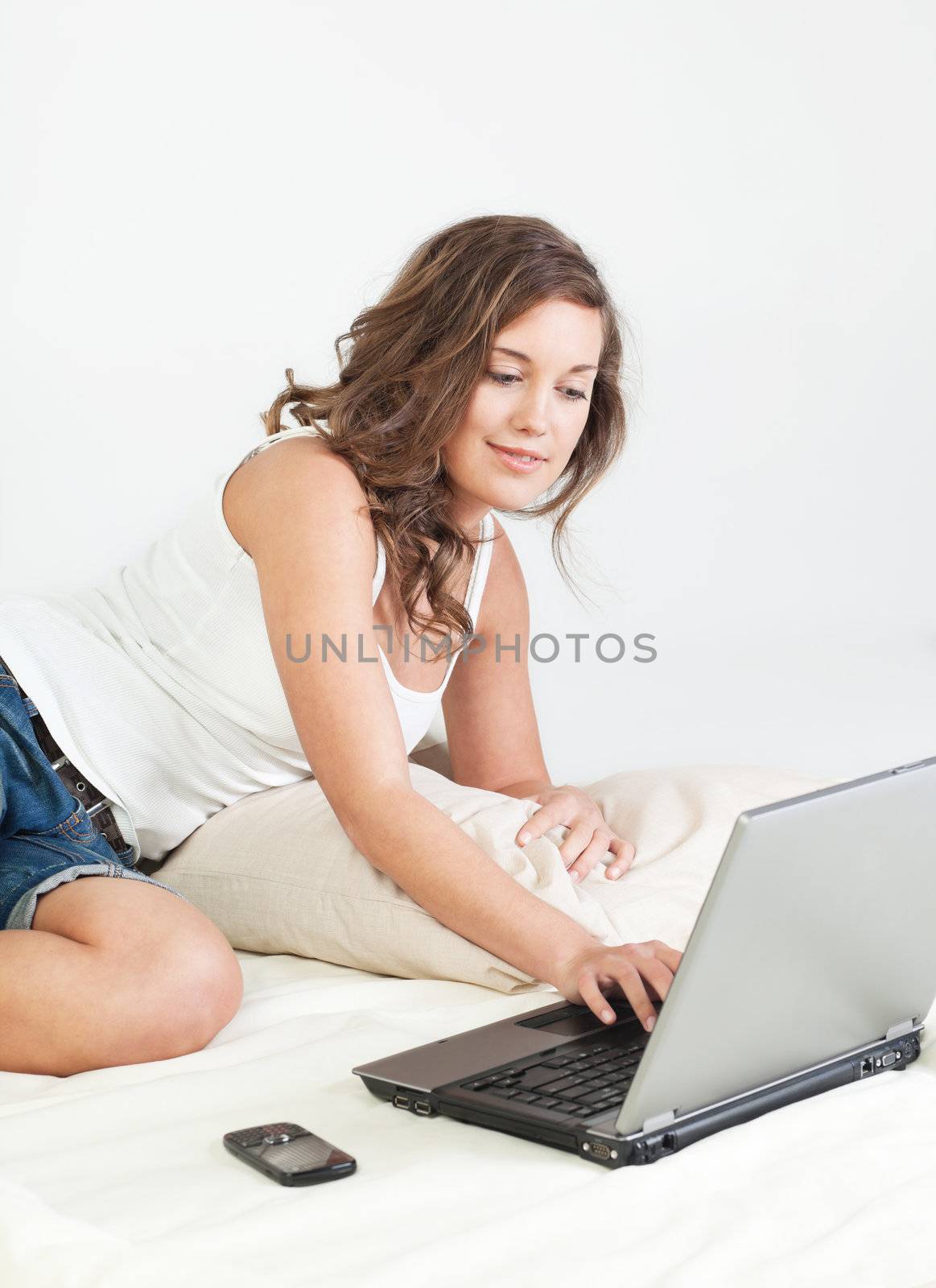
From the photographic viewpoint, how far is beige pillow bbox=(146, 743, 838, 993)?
4.89 ft

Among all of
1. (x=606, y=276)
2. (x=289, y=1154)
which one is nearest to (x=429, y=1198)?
(x=289, y=1154)

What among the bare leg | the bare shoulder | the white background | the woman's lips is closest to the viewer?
the bare leg

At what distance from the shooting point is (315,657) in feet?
4.80

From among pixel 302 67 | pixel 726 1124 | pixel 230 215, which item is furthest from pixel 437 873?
pixel 302 67

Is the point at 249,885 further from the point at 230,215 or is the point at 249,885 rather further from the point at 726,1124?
the point at 230,215

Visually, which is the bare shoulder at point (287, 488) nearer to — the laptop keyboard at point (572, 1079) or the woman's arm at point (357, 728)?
the woman's arm at point (357, 728)

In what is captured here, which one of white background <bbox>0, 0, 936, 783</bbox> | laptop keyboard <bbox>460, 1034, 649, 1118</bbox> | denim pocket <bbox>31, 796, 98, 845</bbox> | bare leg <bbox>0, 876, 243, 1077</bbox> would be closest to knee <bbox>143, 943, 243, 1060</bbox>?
bare leg <bbox>0, 876, 243, 1077</bbox>

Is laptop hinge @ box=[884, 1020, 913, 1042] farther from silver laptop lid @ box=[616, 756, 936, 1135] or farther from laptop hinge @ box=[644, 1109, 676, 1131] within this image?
laptop hinge @ box=[644, 1109, 676, 1131]

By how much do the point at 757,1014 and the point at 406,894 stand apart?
2.06 feet

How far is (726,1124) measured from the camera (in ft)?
3.22

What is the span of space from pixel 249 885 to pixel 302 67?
6.59 feet

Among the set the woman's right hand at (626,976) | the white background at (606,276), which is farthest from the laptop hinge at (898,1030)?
the white background at (606,276)

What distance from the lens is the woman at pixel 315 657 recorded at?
133cm

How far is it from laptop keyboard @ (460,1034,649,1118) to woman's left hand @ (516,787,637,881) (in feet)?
1.69
